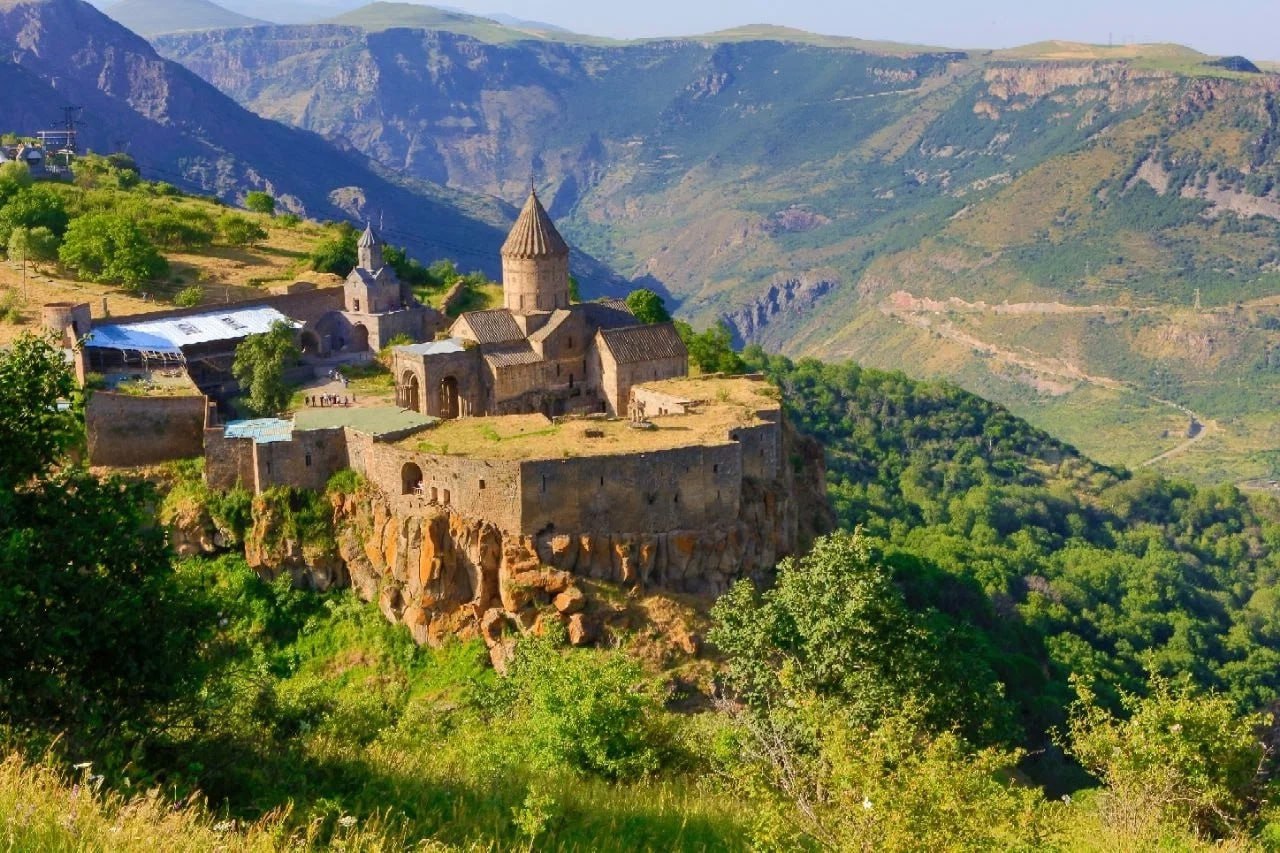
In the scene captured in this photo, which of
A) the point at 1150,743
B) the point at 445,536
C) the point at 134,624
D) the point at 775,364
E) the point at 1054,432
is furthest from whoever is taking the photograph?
the point at 1054,432

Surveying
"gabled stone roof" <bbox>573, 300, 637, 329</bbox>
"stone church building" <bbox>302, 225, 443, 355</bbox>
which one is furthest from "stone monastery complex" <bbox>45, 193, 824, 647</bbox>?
"stone church building" <bbox>302, 225, 443, 355</bbox>

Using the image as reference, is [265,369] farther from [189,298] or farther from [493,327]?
[189,298]

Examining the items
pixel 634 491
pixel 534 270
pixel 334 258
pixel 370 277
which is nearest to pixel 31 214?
pixel 334 258

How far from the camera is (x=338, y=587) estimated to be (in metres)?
35.9

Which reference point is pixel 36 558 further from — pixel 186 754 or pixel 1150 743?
pixel 1150 743

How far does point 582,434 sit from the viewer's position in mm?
35562

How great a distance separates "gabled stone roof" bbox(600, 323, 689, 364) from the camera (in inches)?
1655

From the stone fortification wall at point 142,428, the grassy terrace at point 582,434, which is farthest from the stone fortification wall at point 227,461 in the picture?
the grassy terrace at point 582,434

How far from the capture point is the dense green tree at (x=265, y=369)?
40.1 meters

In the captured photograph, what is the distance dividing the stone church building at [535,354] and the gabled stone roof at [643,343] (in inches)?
1.2

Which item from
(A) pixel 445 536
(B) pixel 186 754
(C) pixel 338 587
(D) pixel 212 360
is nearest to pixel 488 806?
(B) pixel 186 754

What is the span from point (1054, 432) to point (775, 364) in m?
54.2

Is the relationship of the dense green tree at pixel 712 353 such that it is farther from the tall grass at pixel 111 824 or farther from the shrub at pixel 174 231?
the tall grass at pixel 111 824

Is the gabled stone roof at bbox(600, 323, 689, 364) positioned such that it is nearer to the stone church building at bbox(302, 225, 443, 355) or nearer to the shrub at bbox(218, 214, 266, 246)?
the stone church building at bbox(302, 225, 443, 355)
